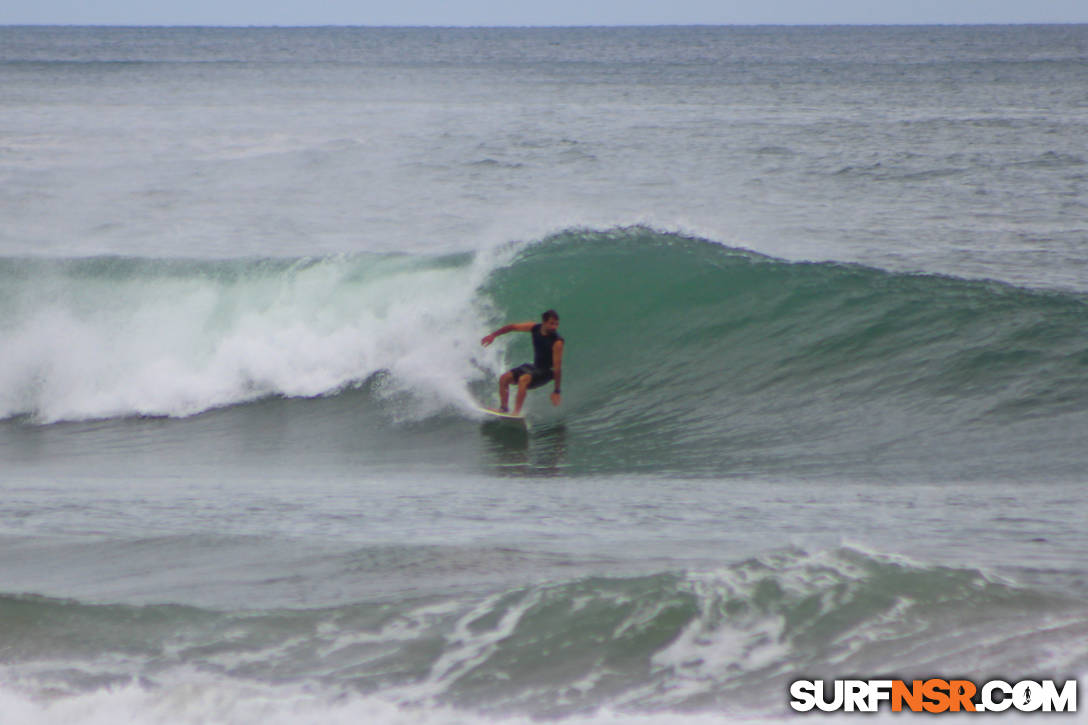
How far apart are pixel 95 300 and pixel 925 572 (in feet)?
39.2

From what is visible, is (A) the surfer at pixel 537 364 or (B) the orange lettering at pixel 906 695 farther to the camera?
(A) the surfer at pixel 537 364

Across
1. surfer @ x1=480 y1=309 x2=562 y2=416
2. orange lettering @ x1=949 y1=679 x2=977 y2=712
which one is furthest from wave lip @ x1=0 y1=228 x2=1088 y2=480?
orange lettering @ x1=949 y1=679 x2=977 y2=712

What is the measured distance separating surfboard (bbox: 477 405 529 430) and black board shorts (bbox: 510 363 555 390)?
12.1 inches

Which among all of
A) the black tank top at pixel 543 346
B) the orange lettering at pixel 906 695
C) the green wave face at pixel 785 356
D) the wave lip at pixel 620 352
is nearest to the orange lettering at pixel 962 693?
the orange lettering at pixel 906 695

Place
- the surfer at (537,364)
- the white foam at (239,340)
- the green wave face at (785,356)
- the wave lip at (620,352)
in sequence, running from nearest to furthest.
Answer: the green wave face at (785,356) → the wave lip at (620,352) → the surfer at (537,364) → the white foam at (239,340)

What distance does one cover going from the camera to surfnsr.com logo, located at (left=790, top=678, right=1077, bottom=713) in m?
3.78

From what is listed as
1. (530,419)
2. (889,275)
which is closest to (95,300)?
(530,419)

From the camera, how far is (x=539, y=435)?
32.3 feet

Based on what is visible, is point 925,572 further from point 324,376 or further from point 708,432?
point 324,376

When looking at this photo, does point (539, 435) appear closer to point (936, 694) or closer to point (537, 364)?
point (537, 364)

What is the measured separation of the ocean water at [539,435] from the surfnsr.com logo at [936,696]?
0.08 metres

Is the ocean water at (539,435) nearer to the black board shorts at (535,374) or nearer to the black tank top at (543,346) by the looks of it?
the black board shorts at (535,374)

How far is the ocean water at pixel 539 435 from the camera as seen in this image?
4.38 metres

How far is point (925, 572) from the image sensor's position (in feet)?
16.1
